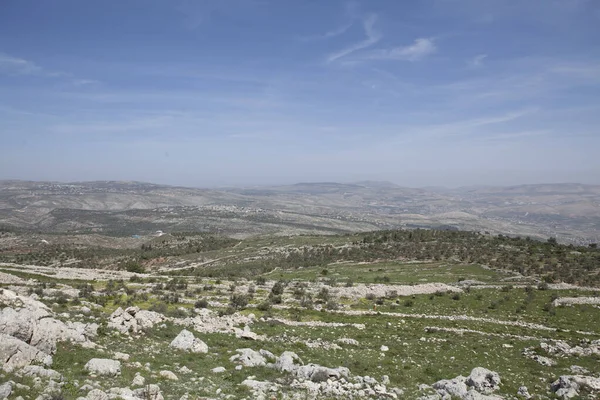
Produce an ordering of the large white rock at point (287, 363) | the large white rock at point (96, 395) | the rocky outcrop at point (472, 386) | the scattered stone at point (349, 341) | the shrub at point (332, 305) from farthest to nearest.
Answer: the shrub at point (332, 305) → the scattered stone at point (349, 341) → the large white rock at point (287, 363) → the rocky outcrop at point (472, 386) → the large white rock at point (96, 395)

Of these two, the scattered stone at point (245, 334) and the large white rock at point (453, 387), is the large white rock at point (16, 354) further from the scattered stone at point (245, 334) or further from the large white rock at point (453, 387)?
the large white rock at point (453, 387)

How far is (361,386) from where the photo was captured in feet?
46.5

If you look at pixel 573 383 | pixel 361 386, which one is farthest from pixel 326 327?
pixel 573 383

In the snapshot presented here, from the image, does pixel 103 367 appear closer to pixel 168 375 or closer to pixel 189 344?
pixel 168 375

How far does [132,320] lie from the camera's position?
766 inches

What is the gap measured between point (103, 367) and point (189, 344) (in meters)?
4.75

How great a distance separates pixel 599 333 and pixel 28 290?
136 ft

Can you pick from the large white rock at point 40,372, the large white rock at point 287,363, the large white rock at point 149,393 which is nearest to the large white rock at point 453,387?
the large white rock at point 287,363

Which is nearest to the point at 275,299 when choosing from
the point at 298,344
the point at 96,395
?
the point at 298,344

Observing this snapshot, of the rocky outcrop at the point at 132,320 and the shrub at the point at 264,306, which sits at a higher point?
the rocky outcrop at the point at 132,320

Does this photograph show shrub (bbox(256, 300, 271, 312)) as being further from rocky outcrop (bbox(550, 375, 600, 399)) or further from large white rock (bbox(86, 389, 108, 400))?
rocky outcrop (bbox(550, 375, 600, 399))

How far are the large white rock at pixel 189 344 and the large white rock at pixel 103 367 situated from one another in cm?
391

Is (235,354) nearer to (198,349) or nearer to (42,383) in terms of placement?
(198,349)

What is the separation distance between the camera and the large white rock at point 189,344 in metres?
17.5
